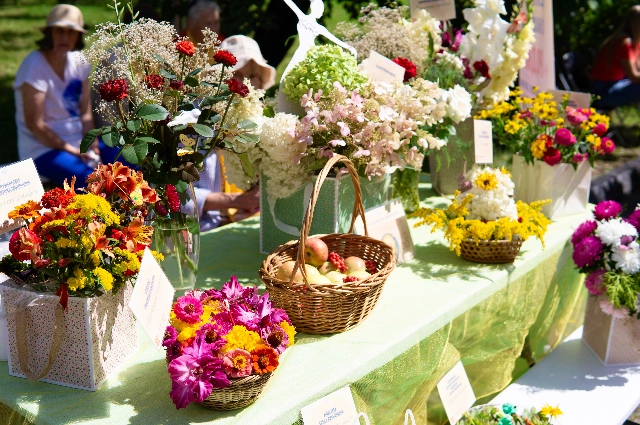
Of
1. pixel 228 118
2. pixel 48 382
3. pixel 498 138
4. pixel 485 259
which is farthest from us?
pixel 498 138

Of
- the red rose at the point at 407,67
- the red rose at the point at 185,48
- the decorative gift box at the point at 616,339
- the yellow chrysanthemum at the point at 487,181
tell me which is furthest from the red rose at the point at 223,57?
the decorative gift box at the point at 616,339

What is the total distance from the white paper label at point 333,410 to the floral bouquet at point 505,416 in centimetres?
31

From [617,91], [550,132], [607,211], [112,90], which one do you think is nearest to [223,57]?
[112,90]

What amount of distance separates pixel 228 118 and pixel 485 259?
0.81 m

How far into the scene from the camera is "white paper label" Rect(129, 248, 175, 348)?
107 cm

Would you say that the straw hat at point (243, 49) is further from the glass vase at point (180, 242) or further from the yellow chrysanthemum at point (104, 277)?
the yellow chrysanthemum at point (104, 277)

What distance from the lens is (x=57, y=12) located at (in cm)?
345

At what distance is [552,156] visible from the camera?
2100 mm

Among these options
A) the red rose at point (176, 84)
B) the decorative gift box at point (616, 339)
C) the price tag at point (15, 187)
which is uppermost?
the red rose at point (176, 84)

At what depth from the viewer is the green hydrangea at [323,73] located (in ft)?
5.44

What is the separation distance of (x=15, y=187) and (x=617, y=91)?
5.13 meters

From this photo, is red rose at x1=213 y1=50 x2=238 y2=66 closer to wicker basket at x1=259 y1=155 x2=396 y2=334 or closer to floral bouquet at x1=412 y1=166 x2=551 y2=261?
wicker basket at x1=259 y1=155 x2=396 y2=334

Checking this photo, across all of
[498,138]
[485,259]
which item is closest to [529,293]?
[485,259]

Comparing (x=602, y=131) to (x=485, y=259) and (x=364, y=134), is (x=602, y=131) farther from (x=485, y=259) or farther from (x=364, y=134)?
(x=364, y=134)
